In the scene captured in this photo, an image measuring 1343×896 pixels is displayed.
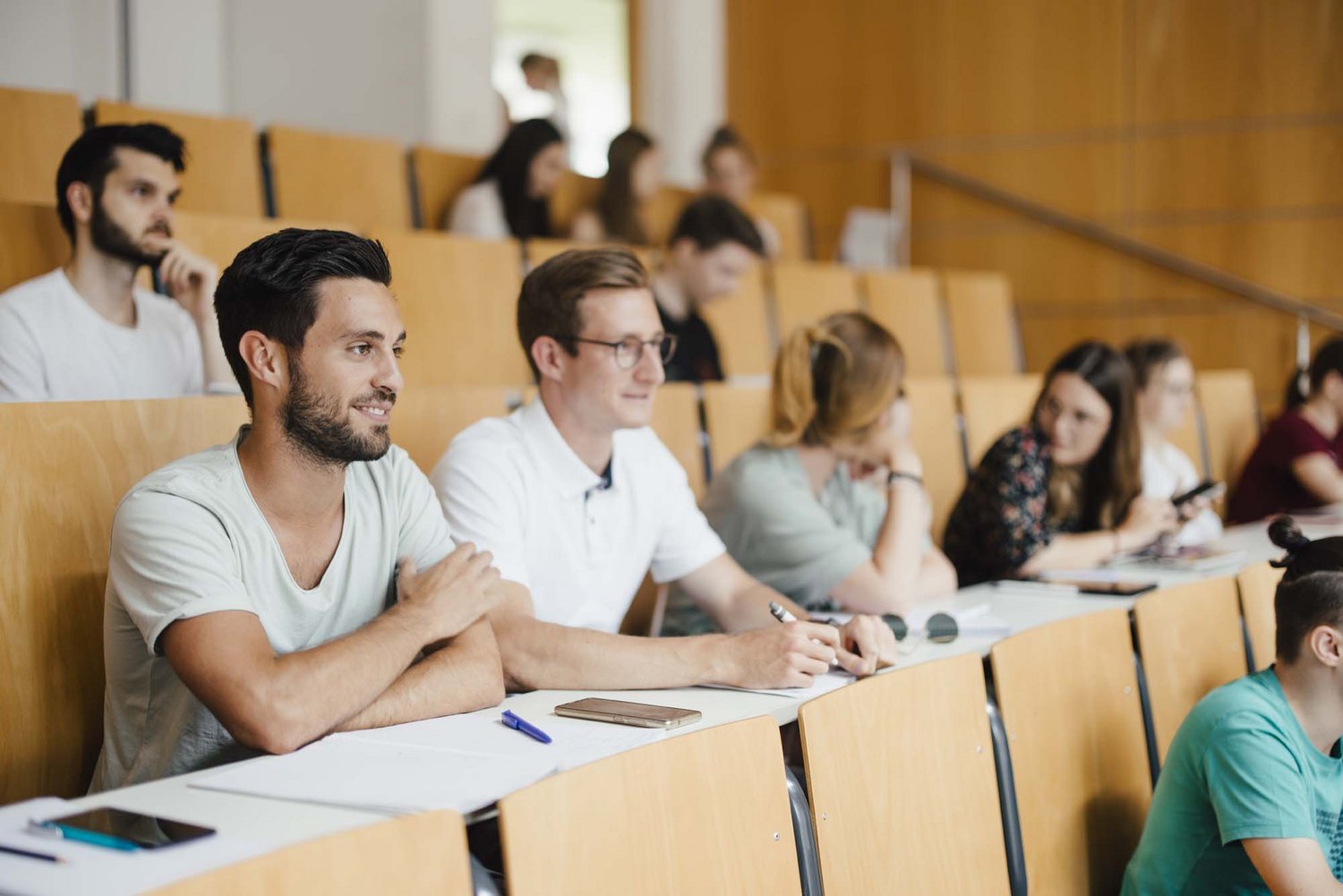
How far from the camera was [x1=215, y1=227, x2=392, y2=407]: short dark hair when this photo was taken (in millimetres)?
1612

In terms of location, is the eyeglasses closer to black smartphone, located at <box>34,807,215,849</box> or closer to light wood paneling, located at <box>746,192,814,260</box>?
black smartphone, located at <box>34,807,215,849</box>

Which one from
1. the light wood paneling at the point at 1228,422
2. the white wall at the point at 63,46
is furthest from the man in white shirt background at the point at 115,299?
the light wood paneling at the point at 1228,422

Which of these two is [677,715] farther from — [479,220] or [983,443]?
[479,220]

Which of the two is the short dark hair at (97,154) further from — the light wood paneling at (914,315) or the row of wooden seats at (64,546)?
the light wood paneling at (914,315)

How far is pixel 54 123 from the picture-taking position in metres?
3.37

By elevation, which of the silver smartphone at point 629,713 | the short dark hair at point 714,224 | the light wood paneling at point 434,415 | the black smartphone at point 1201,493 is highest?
the short dark hair at point 714,224

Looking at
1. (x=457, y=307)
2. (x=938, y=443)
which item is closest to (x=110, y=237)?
(x=457, y=307)

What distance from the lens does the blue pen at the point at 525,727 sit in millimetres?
1482

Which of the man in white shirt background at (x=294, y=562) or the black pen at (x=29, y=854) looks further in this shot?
the man in white shirt background at (x=294, y=562)

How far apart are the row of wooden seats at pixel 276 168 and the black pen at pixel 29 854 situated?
2.26 metres

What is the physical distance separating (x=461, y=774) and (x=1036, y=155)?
18.7 ft

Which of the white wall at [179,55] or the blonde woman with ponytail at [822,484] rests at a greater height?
the white wall at [179,55]

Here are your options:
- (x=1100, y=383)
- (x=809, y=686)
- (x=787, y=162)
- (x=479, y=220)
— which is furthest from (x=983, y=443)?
(x=787, y=162)

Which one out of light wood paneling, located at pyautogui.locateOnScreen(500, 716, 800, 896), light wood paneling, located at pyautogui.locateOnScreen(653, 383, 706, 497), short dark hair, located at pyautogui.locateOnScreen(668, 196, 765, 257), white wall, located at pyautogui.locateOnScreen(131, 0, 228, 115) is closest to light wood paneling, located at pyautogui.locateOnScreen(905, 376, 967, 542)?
short dark hair, located at pyautogui.locateOnScreen(668, 196, 765, 257)
